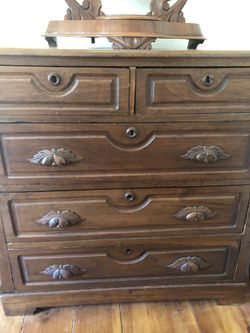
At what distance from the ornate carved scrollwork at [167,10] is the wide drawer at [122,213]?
633 mm

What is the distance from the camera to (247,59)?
0.84 meters

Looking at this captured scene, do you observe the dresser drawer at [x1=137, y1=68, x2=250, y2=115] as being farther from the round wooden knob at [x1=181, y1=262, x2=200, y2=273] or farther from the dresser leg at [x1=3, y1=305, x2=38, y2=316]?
the dresser leg at [x1=3, y1=305, x2=38, y2=316]

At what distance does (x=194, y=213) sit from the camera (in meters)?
1.01

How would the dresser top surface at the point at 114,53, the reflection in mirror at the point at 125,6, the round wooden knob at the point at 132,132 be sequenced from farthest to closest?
the reflection in mirror at the point at 125,6
the round wooden knob at the point at 132,132
the dresser top surface at the point at 114,53

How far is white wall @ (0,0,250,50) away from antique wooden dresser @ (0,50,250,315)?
464 mm

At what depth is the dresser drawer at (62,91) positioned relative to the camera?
814 millimetres

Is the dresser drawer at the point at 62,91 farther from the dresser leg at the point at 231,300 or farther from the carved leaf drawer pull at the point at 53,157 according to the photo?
the dresser leg at the point at 231,300

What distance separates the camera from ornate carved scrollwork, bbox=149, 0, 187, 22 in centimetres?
107

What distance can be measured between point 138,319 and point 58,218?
0.54 m

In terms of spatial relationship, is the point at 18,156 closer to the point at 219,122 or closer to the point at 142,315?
the point at 219,122

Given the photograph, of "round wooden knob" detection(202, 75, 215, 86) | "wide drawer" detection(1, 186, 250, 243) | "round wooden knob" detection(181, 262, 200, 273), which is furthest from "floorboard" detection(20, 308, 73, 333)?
"round wooden knob" detection(202, 75, 215, 86)

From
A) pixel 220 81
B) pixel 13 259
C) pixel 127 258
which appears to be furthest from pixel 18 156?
pixel 220 81

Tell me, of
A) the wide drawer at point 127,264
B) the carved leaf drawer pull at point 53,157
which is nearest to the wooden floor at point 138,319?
the wide drawer at point 127,264

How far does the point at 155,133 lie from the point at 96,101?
206 millimetres
